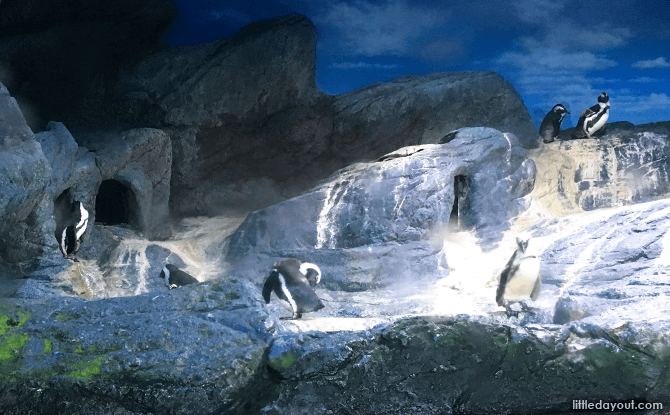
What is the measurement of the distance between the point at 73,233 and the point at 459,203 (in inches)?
206

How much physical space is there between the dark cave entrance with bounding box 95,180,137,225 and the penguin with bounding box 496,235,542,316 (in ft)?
18.4

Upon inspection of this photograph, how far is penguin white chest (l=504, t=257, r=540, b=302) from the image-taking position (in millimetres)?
5976

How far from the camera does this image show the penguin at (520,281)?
598cm

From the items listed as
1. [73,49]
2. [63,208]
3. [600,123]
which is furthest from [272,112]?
[600,123]

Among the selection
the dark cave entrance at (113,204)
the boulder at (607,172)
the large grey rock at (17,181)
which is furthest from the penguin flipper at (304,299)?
the boulder at (607,172)

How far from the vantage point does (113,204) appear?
9.67m

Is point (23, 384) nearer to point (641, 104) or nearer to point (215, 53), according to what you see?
point (215, 53)

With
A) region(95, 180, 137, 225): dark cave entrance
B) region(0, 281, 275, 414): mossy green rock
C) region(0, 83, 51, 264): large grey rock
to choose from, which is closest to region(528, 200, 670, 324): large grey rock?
region(0, 281, 275, 414): mossy green rock

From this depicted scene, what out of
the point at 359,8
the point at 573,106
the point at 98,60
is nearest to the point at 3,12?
→ the point at 98,60

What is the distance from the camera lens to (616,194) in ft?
30.4

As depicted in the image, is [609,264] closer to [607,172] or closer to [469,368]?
[469,368]

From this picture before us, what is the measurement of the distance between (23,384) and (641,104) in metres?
10.2

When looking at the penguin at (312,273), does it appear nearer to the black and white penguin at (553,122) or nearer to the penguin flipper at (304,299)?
the penguin flipper at (304,299)

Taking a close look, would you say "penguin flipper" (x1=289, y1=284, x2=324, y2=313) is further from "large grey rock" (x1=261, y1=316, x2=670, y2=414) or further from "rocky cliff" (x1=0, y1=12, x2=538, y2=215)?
"rocky cliff" (x1=0, y1=12, x2=538, y2=215)
